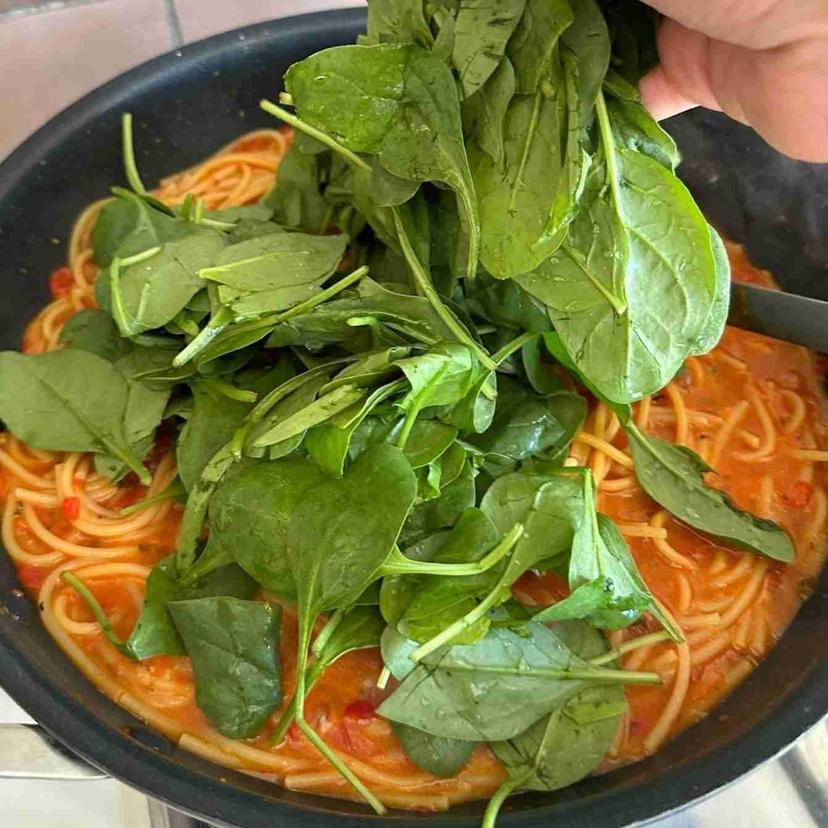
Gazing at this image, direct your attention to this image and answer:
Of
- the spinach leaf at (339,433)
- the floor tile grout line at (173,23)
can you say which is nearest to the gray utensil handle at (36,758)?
the spinach leaf at (339,433)

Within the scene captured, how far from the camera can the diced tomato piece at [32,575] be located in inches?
37.4

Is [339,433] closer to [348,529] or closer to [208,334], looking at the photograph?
[348,529]

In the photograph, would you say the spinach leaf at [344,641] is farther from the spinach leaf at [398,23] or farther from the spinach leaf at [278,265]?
the spinach leaf at [398,23]

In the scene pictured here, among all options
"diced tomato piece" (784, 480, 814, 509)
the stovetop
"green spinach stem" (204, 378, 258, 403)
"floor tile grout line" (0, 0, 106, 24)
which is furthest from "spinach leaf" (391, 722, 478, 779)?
"floor tile grout line" (0, 0, 106, 24)

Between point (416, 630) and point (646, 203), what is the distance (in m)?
0.41

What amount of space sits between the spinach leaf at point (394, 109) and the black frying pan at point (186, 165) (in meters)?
0.48

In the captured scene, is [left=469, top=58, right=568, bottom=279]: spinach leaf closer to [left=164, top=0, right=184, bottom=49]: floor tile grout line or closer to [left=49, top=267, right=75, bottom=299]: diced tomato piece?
[left=49, top=267, right=75, bottom=299]: diced tomato piece

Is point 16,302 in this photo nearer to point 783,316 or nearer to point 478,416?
point 478,416

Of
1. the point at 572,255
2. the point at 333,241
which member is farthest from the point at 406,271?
the point at 572,255

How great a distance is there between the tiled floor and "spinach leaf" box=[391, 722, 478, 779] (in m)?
1.16

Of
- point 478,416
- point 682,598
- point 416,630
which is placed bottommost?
point 682,598

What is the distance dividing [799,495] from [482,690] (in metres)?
0.47

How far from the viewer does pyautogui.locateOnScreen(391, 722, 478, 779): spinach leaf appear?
807 millimetres

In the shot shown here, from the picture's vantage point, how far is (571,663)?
809mm
